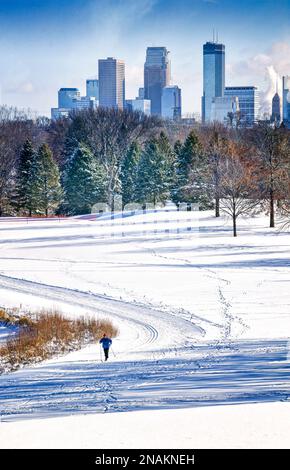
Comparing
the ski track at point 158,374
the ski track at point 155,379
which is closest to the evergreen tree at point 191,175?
the ski track at point 158,374

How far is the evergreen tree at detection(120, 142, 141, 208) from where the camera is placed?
66188 millimetres

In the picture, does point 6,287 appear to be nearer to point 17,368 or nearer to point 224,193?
point 17,368

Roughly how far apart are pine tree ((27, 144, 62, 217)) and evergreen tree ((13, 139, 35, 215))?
9.9 inches

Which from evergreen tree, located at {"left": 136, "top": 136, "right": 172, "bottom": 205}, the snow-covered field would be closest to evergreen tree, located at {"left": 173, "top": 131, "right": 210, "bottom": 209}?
evergreen tree, located at {"left": 136, "top": 136, "right": 172, "bottom": 205}

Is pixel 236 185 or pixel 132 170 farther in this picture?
pixel 132 170

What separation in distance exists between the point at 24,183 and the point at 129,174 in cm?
993

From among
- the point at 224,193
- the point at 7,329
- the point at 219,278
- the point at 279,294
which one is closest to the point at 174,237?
the point at 224,193

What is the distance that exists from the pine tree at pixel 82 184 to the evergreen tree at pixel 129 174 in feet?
9.49

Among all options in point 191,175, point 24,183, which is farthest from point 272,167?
point 24,183

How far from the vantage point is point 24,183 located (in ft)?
202

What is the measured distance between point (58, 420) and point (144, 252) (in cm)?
2696

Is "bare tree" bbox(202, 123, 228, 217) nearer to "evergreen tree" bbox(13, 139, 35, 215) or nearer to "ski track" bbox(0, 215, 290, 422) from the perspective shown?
"evergreen tree" bbox(13, 139, 35, 215)

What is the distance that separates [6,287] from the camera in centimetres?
3067

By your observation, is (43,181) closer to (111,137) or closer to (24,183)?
(24,183)
